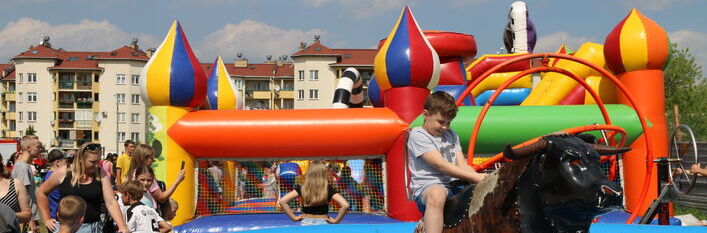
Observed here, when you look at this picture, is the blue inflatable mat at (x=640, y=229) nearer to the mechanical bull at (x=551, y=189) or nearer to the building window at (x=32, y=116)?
the mechanical bull at (x=551, y=189)

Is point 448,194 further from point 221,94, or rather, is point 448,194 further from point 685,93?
point 685,93

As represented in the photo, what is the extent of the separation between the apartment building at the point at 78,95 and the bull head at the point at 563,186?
177 ft

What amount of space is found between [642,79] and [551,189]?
18.4 feet

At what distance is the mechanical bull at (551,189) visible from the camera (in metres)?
2.48

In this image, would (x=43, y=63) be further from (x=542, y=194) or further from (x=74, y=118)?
(x=542, y=194)

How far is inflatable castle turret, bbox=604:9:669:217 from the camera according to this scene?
7477 millimetres

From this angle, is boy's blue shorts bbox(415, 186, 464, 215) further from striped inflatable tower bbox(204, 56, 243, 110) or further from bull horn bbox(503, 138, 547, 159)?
striped inflatable tower bbox(204, 56, 243, 110)

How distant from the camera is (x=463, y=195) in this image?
323 cm

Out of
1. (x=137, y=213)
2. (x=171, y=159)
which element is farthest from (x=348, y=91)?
(x=137, y=213)

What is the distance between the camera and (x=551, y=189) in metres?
2.57

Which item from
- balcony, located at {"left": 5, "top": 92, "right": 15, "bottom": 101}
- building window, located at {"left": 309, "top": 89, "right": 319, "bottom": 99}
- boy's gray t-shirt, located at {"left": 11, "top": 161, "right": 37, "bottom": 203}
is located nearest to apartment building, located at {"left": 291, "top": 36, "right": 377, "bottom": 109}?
building window, located at {"left": 309, "top": 89, "right": 319, "bottom": 99}

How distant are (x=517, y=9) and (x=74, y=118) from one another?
5017 centimetres

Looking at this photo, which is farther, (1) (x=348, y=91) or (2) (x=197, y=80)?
(1) (x=348, y=91)

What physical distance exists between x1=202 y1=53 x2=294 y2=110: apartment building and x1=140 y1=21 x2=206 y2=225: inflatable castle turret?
52.4m
